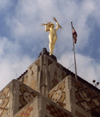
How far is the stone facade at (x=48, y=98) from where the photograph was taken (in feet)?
72.4

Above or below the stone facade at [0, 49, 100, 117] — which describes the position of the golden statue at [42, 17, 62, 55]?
above

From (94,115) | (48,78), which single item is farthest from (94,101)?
(48,78)

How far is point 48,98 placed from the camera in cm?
2642

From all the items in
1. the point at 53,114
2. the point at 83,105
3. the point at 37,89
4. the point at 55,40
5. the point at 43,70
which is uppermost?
the point at 55,40

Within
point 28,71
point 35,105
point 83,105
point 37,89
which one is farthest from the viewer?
point 28,71

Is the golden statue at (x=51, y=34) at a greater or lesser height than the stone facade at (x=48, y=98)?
greater

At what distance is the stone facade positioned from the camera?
2206 cm

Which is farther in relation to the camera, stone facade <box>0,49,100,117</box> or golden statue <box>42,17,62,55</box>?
golden statue <box>42,17,62,55</box>

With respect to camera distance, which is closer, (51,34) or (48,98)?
(48,98)

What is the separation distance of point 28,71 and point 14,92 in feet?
19.2

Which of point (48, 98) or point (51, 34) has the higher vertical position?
point (51, 34)

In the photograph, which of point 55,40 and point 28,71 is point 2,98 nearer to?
point 28,71

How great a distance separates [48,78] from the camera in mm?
28594

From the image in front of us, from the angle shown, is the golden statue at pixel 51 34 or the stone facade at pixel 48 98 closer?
the stone facade at pixel 48 98
